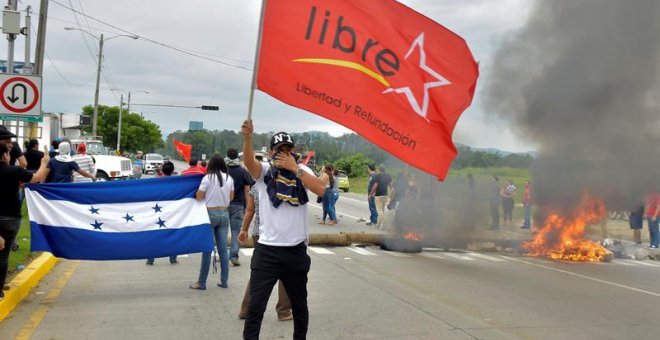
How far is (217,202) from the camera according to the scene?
25.4 feet

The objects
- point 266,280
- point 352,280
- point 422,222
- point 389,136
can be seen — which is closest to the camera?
point 266,280

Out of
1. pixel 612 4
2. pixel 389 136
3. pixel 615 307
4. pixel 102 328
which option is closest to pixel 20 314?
pixel 102 328

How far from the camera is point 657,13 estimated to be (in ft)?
44.9

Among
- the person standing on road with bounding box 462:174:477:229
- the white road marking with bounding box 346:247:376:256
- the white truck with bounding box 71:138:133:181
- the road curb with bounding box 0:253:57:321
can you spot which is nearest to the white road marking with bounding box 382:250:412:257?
the white road marking with bounding box 346:247:376:256

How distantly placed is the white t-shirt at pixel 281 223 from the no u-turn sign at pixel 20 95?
7253mm

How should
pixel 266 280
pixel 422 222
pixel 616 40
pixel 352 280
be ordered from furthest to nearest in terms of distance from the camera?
1. pixel 616 40
2. pixel 422 222
3. pixel 352 280
4. pixel 266 280

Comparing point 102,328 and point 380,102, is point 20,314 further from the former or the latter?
point 380,102

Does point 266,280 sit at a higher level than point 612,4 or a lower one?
lower

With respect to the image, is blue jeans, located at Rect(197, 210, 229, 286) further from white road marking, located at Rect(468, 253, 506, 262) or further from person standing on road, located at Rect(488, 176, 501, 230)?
person standing on road, located at Rect(488, 176, 501, 230)

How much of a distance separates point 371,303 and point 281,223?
2949 millimetres

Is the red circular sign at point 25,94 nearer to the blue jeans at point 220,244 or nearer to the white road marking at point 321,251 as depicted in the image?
the blue jeans at point 220,244

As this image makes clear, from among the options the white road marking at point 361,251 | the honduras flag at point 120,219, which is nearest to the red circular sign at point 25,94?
the honduras flag at point 120,219

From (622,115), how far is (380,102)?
9.80m

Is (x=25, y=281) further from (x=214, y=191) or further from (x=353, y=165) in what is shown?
(x=353, y=165)
